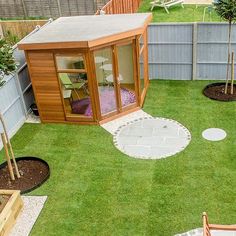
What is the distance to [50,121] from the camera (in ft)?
41.3

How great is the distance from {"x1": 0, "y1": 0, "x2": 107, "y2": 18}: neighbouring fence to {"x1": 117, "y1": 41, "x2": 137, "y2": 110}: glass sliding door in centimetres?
970

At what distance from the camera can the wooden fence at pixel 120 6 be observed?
16.2 metres

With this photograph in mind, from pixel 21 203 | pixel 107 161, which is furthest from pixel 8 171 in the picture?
pixel 107 161

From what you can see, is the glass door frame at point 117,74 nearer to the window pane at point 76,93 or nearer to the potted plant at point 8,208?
the window pane at point 76,93

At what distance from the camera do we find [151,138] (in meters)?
11.3

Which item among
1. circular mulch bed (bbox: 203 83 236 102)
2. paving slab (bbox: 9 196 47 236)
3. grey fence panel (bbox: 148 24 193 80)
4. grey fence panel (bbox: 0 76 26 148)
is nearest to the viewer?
paving slab (bbox: 9 196 47 236)

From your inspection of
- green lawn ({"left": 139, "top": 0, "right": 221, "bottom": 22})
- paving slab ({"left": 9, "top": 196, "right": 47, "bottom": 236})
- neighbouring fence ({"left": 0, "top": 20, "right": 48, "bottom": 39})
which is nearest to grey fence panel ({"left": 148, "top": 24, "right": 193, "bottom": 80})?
green lawn ({"left": 139, "top": 0, "right": 221, "bottom": 22})

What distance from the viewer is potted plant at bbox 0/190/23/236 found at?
8.16 m

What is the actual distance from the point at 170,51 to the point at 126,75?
9.27ft

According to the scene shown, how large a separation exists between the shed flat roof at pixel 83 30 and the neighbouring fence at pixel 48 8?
8026mm

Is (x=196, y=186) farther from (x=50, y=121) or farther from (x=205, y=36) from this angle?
(x=205, y=36)

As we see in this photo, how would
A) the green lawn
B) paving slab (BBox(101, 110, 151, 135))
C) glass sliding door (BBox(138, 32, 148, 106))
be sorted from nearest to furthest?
paving slab (BBox(101, 110, 151, 135)) < glass sliding door (BBox(138, 32, 148, 106)) < the green lawn

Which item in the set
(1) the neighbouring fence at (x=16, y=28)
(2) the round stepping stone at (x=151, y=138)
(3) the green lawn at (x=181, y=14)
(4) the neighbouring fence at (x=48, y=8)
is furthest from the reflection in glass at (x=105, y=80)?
(4) the neighbouring fence at (x=48, y=8)

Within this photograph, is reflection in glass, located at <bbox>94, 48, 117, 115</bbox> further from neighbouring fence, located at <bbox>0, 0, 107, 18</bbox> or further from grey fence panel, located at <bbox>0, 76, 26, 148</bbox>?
neighbouring fence, located at <bbox>0, 0, 107, 18</bbox>
